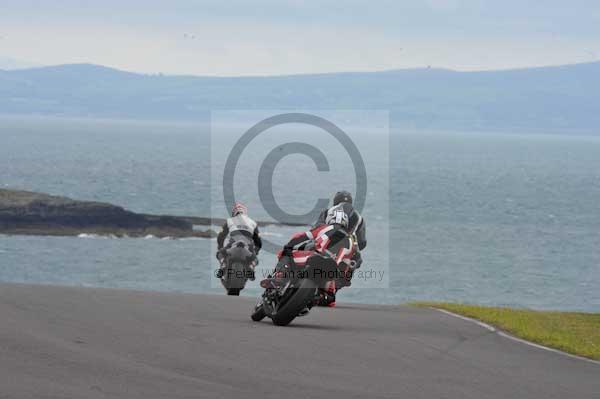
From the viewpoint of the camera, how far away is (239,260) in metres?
21.2

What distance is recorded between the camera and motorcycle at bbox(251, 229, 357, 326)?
47.9 feet

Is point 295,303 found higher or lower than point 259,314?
higher

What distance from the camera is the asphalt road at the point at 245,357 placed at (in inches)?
384

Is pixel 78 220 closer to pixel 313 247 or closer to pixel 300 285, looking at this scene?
pixel 313 247

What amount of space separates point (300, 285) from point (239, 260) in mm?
6774

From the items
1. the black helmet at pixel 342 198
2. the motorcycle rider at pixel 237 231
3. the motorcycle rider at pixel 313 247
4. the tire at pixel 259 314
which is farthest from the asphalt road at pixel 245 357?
the motorcycle rider at pixel 237 231

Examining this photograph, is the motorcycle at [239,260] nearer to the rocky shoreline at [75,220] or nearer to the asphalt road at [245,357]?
the asphalt road at [245,357]

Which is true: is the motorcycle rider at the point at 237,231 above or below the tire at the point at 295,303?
above

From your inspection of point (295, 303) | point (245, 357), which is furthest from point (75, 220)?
point (245, 357)

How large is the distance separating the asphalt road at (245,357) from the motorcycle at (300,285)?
0.86 ft

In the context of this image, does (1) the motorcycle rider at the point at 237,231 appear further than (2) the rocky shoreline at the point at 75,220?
No

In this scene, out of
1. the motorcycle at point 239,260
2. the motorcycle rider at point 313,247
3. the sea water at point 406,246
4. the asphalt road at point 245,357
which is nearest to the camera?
the asphalt road at point 245,357

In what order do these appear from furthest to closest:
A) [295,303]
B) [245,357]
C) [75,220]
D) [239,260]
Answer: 1. [75,220]
2. [239,260]
3. [295,303]
4. [245,357]

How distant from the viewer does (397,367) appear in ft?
39.4
